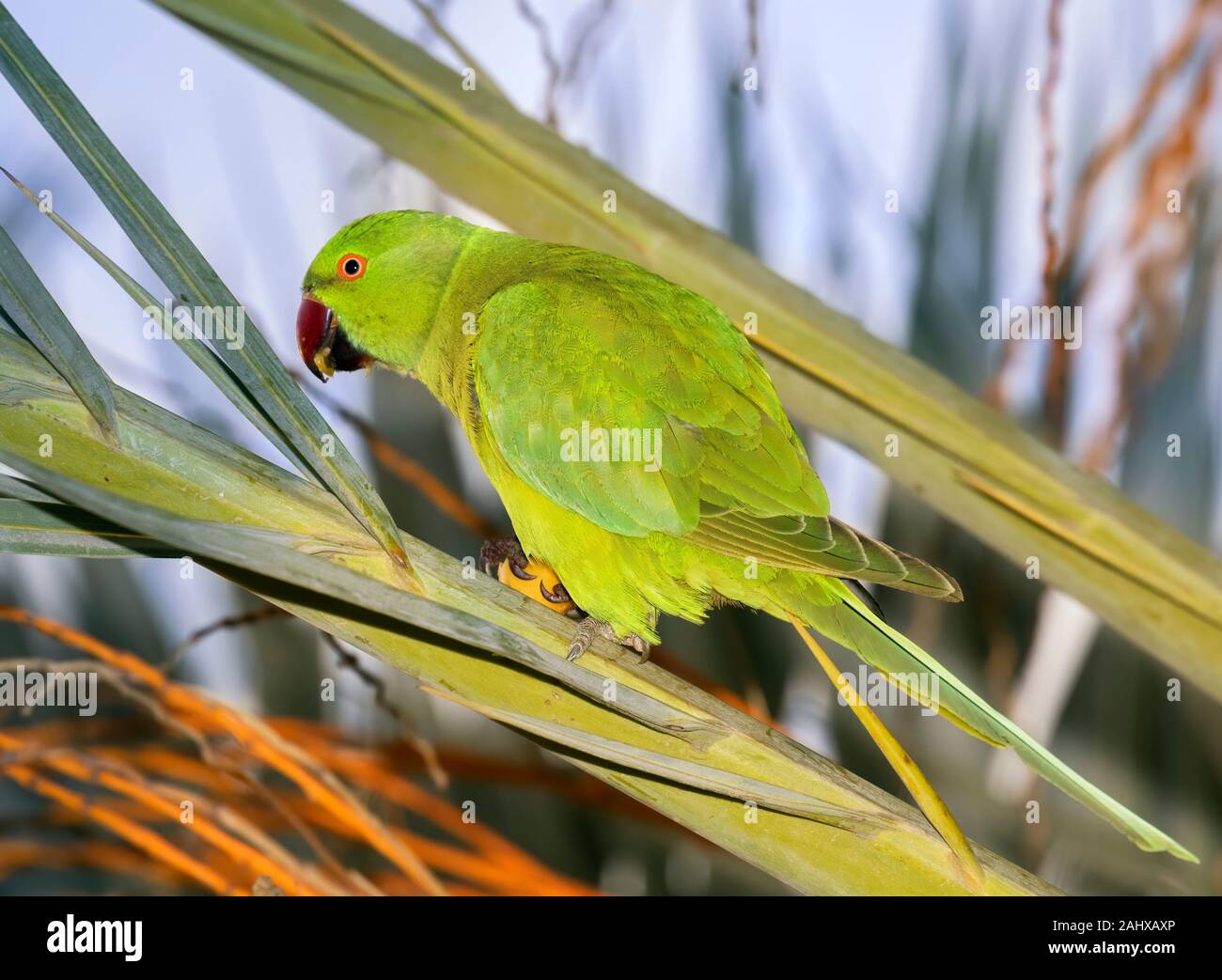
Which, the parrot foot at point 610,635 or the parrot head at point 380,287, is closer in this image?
the parrot foot at point 610,635

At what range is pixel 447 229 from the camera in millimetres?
958

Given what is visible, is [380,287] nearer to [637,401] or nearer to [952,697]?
[637,401]

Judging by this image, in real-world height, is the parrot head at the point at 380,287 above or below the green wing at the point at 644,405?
above

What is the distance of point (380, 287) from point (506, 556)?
308 millimetres

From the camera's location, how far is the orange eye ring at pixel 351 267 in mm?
940

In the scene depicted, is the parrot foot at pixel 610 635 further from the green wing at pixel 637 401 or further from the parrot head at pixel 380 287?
the parrot head at pixel 380 287

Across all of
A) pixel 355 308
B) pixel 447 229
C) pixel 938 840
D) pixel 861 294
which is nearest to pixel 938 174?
pixel 861 294

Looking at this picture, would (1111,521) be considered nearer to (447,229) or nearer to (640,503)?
(640,503)

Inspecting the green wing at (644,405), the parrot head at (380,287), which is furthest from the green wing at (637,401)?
the parrot head at (380,287)

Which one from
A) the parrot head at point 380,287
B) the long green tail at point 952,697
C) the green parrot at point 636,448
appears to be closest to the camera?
the long green tail at point 952,697

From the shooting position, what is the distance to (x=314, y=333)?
98 cm

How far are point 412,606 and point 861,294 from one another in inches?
35.7

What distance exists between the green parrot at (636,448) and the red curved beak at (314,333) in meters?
0.07

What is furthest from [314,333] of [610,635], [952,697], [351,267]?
[952,697]
